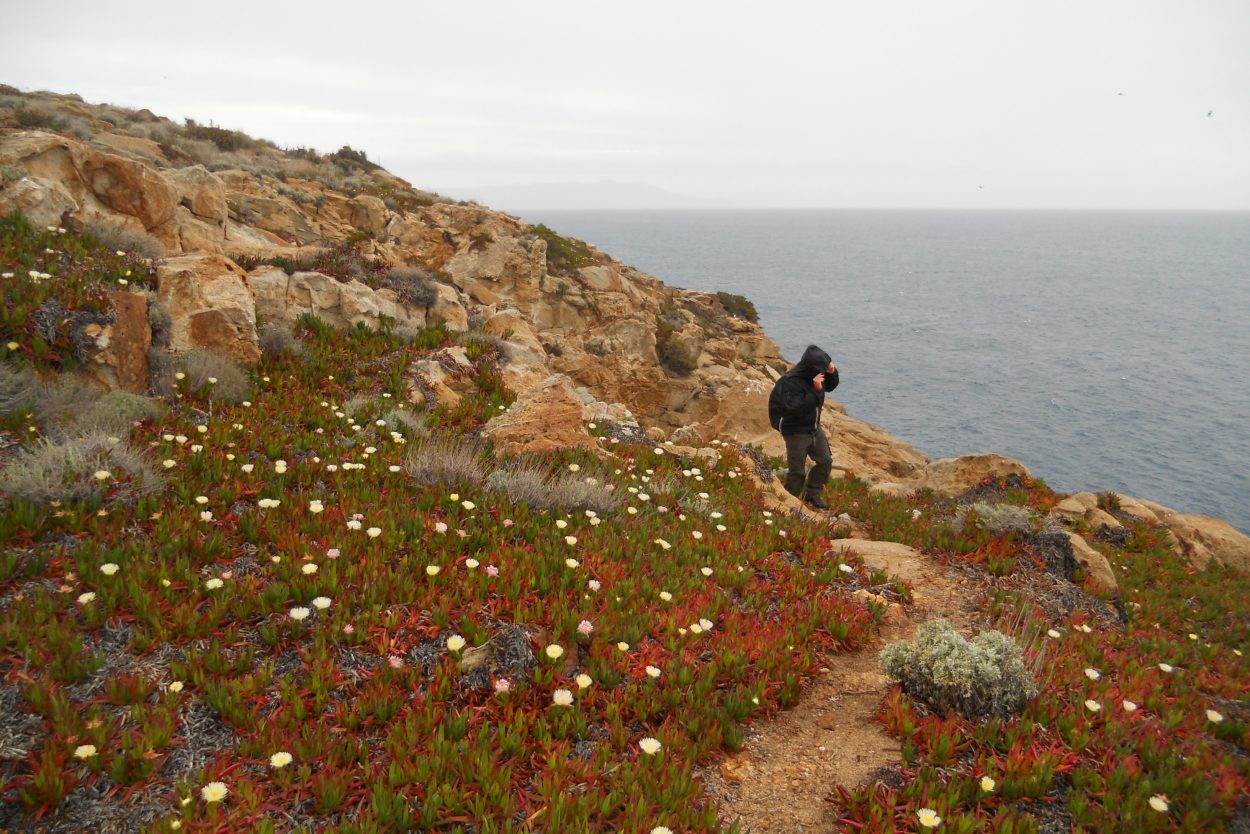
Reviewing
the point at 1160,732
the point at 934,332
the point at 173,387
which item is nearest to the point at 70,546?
the point at 173,387

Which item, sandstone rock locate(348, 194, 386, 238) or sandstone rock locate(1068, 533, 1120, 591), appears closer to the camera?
sandstone rock locate(1068, 533, 1120, 591)

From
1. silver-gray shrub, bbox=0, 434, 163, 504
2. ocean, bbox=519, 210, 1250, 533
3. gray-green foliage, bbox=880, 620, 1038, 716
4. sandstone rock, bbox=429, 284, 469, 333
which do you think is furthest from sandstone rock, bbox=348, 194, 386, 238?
ocean, bbox=519, 210, 1250, 533

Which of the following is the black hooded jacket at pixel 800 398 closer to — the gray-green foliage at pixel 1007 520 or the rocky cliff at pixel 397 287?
the gray-green foliage at pixel 1007 520

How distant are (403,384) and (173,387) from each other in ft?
9.27

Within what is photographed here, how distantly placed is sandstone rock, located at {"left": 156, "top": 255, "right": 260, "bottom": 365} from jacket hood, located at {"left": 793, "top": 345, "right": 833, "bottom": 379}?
7.75 metres

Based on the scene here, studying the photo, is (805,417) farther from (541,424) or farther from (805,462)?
(541,424)

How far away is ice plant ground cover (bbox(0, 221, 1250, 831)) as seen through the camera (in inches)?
133

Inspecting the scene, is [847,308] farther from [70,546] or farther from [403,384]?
[70,546]

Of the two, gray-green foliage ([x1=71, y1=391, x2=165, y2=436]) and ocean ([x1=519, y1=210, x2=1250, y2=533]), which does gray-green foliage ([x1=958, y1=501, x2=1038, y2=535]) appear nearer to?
gray-green foliage ([x1=71, y1=391, x2=165, y2=436])

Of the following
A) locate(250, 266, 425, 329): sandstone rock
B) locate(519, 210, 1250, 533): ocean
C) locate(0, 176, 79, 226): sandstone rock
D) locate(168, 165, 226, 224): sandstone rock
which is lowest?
locate(519, 210, 1250, 533): ocean

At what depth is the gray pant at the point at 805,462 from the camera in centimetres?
1031

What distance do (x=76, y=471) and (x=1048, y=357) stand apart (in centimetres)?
6559

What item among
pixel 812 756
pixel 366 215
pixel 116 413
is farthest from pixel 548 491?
pixel 366 215

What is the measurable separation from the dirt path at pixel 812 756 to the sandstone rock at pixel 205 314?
812 cm
